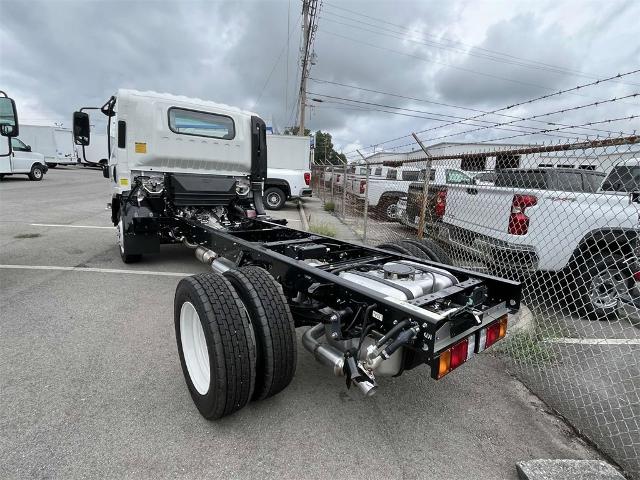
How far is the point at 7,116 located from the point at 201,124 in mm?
2437

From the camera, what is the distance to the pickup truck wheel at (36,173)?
69.8ft

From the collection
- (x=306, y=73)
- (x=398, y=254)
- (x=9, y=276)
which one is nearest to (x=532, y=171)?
(x=398, y=254)

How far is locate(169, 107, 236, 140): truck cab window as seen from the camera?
5684 mm

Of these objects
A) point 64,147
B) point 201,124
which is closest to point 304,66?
point 201,124

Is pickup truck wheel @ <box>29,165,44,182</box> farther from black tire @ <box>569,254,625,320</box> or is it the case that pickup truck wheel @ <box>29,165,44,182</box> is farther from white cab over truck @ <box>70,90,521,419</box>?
black tire @ <box>569,254,625,320</box>

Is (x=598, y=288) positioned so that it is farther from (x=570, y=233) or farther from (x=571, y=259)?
(x=570, y=233)

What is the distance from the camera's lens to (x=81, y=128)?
611 cm

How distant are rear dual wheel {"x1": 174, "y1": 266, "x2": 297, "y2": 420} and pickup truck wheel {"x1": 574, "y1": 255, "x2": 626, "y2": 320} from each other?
349cm

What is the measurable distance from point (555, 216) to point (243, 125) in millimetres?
4785

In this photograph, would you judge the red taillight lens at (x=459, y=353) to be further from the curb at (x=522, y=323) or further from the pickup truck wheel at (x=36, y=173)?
the pickup truck wheel at (x=36, y=173)

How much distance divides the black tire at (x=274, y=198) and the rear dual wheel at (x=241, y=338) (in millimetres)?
11962

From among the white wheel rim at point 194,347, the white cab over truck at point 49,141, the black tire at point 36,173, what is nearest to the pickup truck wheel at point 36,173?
the black tire at point 36,173

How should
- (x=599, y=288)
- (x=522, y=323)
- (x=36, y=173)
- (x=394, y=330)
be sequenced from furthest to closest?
(x=36, y=173) < (x=599, y=288) < (x=522, y=323) < (x=394, y=330)

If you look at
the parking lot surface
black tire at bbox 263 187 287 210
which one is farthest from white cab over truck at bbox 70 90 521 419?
black tire at bbox 263 187 287 210
